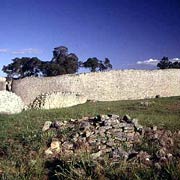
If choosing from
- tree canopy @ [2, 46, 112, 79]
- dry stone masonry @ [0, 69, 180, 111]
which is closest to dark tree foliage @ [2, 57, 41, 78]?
tree canopy @ [2, 46, 112, 79]

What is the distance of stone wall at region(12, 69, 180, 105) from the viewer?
24.3 meters

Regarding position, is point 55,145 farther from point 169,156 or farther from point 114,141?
point 169,156

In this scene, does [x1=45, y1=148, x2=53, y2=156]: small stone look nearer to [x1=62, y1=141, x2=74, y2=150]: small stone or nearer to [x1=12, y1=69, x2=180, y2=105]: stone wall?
[x1=62, y1=141, x2=74, y2=150]: small stone

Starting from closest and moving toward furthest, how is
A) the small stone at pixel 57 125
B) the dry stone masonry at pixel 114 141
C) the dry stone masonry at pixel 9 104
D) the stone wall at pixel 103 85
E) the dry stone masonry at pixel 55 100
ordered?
the dry stone masonry at pixel 114 141 → the small stone at pixel 57 125 → the dry stone masonry at pixel 9 104 → the dry stone masonry at pixel 55 100 → the stone wall at pixel 103 85

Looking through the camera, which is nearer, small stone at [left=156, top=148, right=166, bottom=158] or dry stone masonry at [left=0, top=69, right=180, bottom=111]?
small stone at [left=156, top=148, right=166, bottom=158]

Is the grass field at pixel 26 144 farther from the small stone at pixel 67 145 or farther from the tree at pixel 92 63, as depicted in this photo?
the tree at pixel 92 63

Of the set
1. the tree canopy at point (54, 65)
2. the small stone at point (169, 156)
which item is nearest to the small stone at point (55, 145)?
the small stone at point (169, 156)

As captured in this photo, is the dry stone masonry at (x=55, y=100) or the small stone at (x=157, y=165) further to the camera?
the dry stone masonry at (x=55, y=100)

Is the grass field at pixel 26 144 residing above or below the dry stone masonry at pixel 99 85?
below

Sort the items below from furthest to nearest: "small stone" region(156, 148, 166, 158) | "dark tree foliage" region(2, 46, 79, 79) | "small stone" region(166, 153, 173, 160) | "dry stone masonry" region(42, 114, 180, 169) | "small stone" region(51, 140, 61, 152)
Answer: "dark tree foliage" region(2, 46, 79, 79) < "small stone" region(51, 140, 61, 152) < "dry stone masonry" region(42, 114, 180, 169) < "small stone" region(156, 148, 166, 158) < "small stone" region(166, 153, 173, 160)

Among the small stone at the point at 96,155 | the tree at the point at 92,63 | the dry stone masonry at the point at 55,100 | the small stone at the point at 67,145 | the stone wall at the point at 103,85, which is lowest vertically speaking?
the small stone at the point at 96,155

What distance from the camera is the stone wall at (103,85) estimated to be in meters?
24.3

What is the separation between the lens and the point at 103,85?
80.7 feet

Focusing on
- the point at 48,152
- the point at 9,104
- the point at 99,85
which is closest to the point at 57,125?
the point at 48,152
